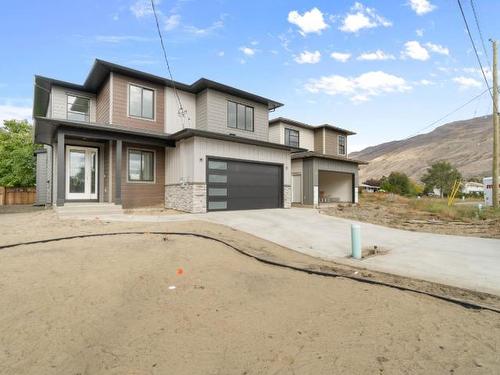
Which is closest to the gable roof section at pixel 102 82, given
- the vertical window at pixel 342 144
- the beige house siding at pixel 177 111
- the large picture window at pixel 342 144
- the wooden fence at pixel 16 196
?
the beige house siding at pixel 177 111

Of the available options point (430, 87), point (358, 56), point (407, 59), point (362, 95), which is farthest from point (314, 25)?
point (362, 95)

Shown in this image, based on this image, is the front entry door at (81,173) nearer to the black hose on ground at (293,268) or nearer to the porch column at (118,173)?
the porch column at (118,173)

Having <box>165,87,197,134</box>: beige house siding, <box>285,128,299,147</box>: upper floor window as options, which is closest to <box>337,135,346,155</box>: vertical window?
<box>285,128,299,147</box>: upper floor window

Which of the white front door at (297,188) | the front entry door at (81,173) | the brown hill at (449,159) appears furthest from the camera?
the brown hill at (449,159)

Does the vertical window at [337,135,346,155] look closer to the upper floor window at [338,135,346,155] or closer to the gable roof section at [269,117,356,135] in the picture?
the upper floor window at [338,135,346,155]

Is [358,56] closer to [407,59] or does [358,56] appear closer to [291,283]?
[407,59]

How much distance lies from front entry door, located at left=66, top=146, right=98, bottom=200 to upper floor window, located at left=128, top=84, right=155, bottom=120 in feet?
9.20

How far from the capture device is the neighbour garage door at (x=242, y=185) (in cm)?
1352

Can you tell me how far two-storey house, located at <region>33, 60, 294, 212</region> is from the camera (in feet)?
42.2

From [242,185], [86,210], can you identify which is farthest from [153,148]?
[242,185]

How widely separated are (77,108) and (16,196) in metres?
12.5

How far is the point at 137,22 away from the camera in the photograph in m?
7.70

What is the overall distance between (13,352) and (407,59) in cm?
2090

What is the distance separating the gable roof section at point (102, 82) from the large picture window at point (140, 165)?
12.8ft
